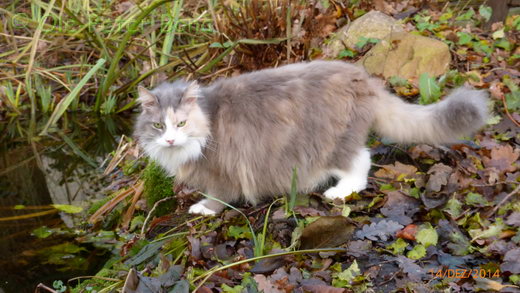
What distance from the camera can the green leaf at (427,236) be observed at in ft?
7.91

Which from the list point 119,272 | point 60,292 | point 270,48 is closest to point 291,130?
point 119,272

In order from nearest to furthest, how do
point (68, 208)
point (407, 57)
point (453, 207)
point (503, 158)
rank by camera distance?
point (453, 207) < point (503, 158) < point (68, 208) < point (407, 57)

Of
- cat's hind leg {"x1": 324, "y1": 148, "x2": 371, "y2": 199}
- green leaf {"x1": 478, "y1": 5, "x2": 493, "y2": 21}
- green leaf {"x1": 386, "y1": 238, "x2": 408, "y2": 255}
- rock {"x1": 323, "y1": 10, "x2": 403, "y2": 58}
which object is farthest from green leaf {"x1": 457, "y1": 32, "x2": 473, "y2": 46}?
green leaf {"x1": 386, "y1": 238, "x2": 408, "y2": 255}

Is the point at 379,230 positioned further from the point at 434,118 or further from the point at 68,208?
the point at 68,208

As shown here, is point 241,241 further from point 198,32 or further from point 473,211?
point 198,32

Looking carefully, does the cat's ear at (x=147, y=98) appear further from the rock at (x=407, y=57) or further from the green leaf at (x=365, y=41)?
the green leaf at (x=365, y=41)

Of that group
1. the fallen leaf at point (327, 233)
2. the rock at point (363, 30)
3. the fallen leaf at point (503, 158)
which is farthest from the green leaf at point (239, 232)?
the rock at point (363, 30)

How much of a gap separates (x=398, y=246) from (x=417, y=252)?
0.31 feet

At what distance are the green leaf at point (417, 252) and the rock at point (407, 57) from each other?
1.86 m

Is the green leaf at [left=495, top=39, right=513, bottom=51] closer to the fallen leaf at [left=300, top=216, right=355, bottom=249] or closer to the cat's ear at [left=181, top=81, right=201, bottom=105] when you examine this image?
the fallen leaf at [left=300, top=216, right=355, bottom=249]

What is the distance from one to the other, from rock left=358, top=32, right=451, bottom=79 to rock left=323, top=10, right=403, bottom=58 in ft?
1.11

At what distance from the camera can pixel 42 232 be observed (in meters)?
3.52

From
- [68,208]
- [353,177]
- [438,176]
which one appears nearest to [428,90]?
[438,176]

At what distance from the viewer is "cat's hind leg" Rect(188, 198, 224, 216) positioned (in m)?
3.00
